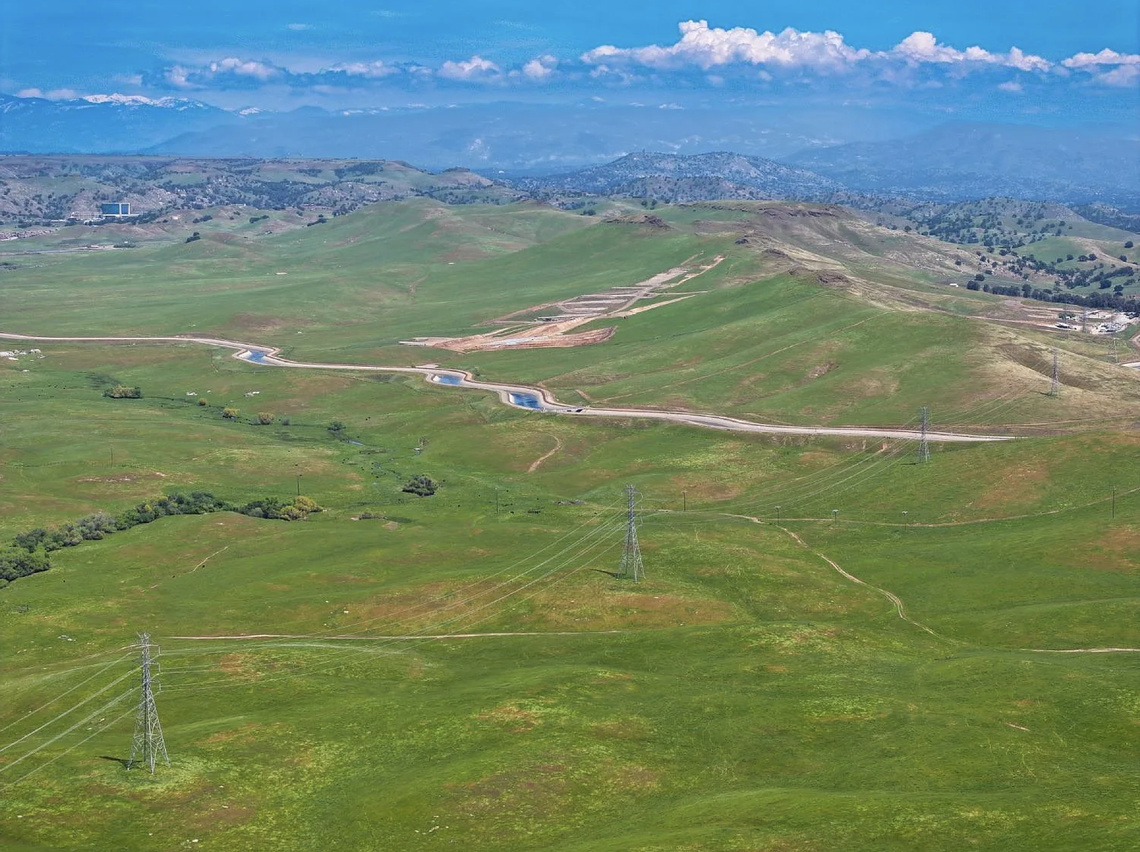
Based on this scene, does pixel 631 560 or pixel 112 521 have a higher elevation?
pixel 631 560

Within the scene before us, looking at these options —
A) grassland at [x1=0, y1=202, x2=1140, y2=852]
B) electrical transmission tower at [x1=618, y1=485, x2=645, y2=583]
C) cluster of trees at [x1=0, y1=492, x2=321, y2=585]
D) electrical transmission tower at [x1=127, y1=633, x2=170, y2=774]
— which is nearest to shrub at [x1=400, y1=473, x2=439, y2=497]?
grassland at [x1=0, y1=202, x2=1140, y2=852]

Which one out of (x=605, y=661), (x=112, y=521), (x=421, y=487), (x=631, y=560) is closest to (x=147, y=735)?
(x=605, y=661)

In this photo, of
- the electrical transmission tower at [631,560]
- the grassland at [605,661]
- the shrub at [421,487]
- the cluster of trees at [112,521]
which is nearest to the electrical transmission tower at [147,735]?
the grassland at [605,661]

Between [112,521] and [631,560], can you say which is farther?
[112,521]

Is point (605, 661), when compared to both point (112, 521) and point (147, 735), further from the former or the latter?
point (112, 521)

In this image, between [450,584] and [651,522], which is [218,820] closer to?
[450,584]

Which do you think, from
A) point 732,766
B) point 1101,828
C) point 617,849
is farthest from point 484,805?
point 1101,828
